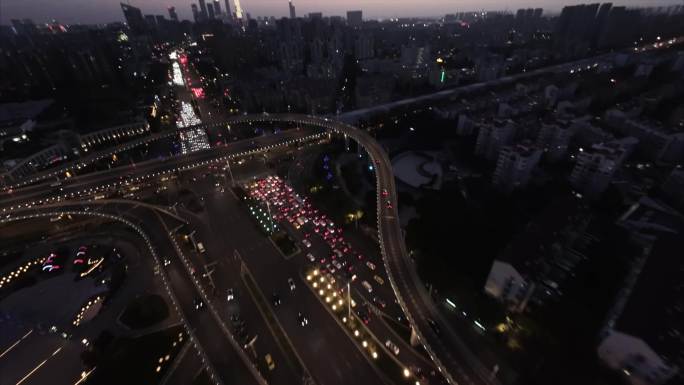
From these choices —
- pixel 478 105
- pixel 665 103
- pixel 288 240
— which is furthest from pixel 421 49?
pixel 288 240

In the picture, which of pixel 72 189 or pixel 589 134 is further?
pixel 589 134

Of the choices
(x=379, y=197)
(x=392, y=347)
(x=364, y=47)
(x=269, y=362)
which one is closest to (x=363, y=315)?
(x=392, y=347)

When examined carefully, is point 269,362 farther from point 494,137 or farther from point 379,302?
point 494,137

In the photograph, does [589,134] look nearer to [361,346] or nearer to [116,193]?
[361,346]

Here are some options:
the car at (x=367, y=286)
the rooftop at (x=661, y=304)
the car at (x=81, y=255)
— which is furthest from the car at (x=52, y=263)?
the rooftop at (x=661, y=304)

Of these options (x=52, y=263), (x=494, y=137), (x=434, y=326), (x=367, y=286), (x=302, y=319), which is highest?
(x=494, y=137)

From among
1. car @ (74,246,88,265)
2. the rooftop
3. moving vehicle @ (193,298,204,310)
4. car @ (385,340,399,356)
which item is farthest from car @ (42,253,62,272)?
the rooftop

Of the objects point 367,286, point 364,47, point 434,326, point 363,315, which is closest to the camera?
point 434,326
